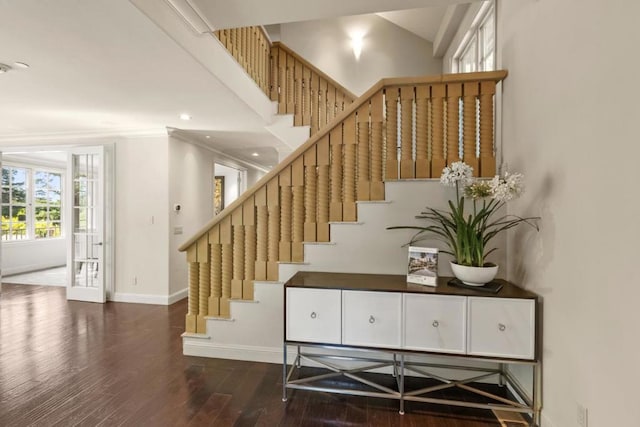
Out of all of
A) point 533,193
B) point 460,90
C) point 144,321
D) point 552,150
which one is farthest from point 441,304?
point 144,321

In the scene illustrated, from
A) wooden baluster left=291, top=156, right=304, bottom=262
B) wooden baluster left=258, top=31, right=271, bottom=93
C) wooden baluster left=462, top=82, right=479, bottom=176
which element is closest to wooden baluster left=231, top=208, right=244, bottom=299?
wooden baluster left=291, top=156, right=304, bottom=262

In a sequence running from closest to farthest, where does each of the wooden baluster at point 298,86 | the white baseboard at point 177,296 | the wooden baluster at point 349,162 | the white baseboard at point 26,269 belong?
the wooden baluster at point 349,162
the wooden baluster at point 298,86
the white baseboard at point 177,296
the white baseboard at point 26,269

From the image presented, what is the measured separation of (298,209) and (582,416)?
2.06 meters

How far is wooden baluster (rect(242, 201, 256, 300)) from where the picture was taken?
2.63 meters

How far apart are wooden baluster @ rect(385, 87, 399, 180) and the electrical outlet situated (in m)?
1.65

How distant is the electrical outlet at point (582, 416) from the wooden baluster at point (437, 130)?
1.52 m

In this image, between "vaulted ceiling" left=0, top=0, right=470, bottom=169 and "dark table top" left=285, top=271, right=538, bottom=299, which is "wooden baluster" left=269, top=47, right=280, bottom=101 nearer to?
Result: "vaulted ceiling" left=0, top=0, right=470, bottom=169

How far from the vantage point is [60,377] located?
7.67 ft

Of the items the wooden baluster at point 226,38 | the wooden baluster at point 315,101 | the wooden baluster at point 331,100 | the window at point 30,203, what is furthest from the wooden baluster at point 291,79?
the window at point 30,203

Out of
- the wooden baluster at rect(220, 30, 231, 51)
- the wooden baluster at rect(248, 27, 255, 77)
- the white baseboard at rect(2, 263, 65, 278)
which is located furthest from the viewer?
the white baseboard at rect(2, 263, 65, 278)

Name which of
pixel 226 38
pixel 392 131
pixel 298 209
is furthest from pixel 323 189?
pixel 226 38

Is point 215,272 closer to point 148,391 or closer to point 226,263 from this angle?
point 226,263

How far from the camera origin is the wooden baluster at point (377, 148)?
7.86 feet

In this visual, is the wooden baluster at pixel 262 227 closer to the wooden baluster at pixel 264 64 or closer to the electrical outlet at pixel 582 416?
the wooden baluster at pixel 264 64
